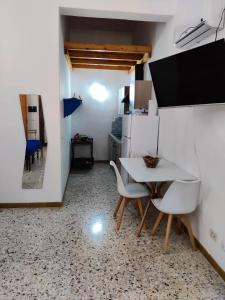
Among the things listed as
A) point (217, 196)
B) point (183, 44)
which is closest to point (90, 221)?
point (217, 196)

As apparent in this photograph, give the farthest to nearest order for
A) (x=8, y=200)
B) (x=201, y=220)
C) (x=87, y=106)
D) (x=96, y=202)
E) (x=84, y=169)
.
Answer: (x=87, y=106) < (x=84, y=169) < (x=96, y=202) < (x=8, y=200) < (x=201, y=220)

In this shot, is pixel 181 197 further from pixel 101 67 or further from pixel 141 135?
pixel 101 67

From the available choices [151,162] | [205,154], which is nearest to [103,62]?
[151,162]

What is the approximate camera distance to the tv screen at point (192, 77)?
181 cm

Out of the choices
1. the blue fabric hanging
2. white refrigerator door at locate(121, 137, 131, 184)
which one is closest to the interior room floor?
the blue fabric hanging

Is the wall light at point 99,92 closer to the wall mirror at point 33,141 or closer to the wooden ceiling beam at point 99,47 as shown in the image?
the wooden ceiling beam at point 99,47

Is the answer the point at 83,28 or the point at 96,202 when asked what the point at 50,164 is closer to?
the point at 96,202

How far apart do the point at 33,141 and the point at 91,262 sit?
6.09 feet

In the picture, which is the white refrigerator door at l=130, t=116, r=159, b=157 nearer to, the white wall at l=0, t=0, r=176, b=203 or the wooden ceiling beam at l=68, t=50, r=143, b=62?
the white wall at l=0, t=0, r=176, b=203

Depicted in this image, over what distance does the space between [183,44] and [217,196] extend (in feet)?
5.61

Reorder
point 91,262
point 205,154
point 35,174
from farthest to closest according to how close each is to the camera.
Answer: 1. point 35,174
2. point 205,154
3. point 91,262

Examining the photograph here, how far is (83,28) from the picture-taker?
5.24m

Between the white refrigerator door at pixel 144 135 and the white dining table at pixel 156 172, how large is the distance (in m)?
0.57

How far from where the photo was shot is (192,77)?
2102 millimetres
